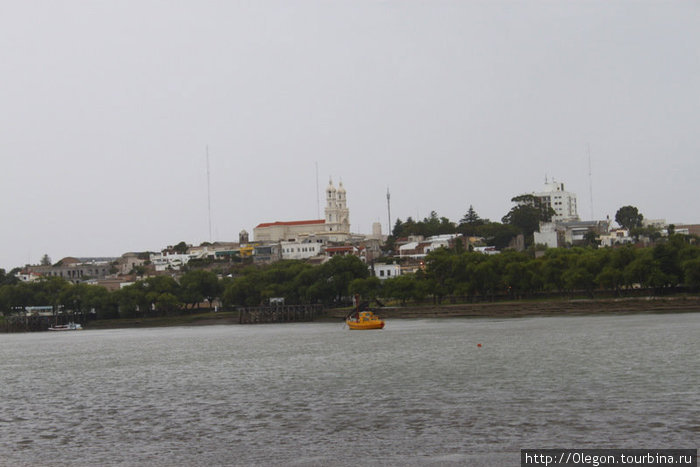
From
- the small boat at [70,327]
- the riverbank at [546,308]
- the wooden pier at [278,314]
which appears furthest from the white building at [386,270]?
the small boat at [70,327]

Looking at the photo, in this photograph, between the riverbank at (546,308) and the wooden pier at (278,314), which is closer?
the riverbank at (546,308)

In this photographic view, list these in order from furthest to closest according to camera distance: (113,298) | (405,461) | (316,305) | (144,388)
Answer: (113,298), (316,305), (144,388), (405,461)

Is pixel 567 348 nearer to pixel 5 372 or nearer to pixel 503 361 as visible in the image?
pixel 503 361

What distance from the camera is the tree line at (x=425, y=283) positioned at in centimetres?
10806

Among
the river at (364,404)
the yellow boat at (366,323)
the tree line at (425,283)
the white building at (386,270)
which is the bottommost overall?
the river at (364,404)

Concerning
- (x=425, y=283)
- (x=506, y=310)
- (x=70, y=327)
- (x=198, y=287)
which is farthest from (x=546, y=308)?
(x=70, y=327)

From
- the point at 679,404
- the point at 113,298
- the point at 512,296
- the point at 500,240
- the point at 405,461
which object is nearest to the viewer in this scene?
the point at 405,461

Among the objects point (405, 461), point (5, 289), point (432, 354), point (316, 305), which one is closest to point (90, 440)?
point (405, 461)

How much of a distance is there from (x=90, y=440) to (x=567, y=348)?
34633mm

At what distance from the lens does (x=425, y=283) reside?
127875mm

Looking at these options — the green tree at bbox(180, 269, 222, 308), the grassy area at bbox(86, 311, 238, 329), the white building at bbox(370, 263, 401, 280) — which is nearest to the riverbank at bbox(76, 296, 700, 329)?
the grassy area at bbox(86, 311, 238, 329)

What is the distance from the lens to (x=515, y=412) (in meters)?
32.6

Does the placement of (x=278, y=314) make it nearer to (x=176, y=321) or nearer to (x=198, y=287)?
(x=176, y=321)

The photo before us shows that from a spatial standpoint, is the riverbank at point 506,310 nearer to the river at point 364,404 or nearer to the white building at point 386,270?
the white building at point 386,270
